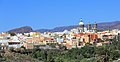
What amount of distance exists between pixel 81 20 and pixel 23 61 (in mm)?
40617

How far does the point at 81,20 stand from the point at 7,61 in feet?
137

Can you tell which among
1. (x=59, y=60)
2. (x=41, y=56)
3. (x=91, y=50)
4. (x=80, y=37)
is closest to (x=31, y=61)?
(x=59, y=60)

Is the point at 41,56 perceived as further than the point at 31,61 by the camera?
Yes

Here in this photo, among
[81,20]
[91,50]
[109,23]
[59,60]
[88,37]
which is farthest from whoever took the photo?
[109,23]

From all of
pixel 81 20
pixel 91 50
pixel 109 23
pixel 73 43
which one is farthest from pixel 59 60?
pixel 109 23

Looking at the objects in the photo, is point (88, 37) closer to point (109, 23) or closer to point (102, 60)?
point (102, 60)

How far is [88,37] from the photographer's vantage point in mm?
63406

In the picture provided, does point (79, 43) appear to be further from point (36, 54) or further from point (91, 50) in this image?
point (36, 54)

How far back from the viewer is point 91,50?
4566 cm

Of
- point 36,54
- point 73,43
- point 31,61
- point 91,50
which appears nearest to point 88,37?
point 73,43

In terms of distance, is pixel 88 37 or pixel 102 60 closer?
pixel 102 60

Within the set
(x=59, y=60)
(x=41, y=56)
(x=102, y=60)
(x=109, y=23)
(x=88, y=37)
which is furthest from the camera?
(x=109, y=23)

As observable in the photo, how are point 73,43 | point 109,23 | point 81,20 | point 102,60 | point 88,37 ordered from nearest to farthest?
point 102,60, point 73,43, point 88,37, point 81,20, point 109,23

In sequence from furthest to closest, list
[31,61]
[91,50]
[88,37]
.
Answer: [88,37]
[91,50]
[31,61]
